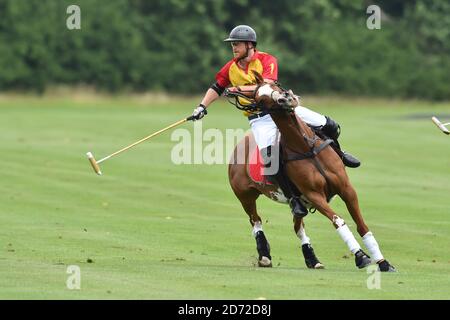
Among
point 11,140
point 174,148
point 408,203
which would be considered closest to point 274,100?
point 408,203

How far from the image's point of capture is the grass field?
1309cm

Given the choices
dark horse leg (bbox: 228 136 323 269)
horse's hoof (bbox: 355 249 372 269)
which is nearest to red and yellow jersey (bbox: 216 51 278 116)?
dark horse leg (bbox: 228 136 323 269)

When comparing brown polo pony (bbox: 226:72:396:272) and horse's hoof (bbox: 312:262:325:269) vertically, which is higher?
brown polo pony (bbox: 226:72:396:272)

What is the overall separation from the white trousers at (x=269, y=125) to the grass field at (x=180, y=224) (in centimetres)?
167

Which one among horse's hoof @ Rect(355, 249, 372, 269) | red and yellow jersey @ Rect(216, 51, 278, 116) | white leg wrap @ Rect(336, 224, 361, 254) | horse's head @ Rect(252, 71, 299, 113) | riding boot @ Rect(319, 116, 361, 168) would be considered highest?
red and yellow jersey @ Rect(216, 51, 278, 116)

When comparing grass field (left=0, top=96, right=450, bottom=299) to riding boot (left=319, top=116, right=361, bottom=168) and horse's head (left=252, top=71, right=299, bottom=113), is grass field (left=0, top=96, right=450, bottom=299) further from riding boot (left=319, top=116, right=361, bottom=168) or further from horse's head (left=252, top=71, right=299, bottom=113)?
horse's head (left=252, top=71, right=299, bottom=113)

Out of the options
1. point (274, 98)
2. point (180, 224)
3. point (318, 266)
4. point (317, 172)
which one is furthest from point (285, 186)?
point (180, 224)

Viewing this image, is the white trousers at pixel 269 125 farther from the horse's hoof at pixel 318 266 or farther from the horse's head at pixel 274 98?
the horse's hoof at pixel 318 266

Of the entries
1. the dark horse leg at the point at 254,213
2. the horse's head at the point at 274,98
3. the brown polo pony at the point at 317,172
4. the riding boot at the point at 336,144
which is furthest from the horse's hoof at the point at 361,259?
the horse's head at the point at 274,98

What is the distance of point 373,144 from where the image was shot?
3844 cm

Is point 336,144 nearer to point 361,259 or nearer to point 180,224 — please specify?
point 361,259

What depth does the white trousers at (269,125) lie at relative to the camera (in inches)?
609

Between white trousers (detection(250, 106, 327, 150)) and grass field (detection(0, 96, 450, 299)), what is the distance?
1665 mm

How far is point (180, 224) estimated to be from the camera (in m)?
21.1
